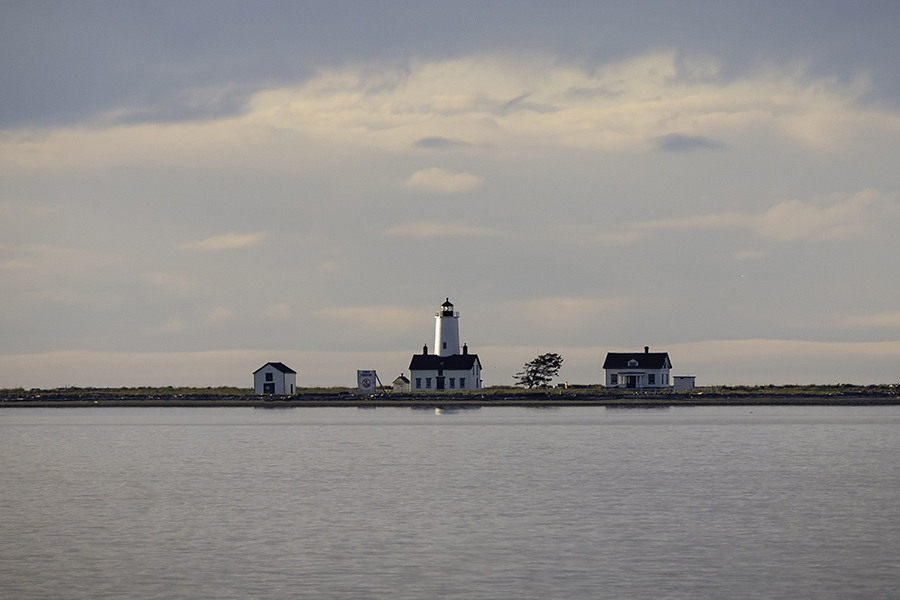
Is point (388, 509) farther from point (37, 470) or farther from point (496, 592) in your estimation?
point (37, 470)

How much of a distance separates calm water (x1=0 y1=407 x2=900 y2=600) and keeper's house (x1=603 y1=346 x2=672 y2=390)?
62437 mm

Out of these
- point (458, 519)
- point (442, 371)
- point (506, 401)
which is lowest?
point (458, 519)

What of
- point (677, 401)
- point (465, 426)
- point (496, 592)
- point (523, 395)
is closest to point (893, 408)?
point (677, 401)

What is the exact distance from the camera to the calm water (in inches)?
910

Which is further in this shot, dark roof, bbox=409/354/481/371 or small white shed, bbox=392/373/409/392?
small white shed, bbox=392/373/409/392

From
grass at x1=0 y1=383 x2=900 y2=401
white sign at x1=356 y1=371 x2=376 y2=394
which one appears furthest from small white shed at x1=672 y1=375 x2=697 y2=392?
white sign at x1=356 y1=371 x2=376 y2=394

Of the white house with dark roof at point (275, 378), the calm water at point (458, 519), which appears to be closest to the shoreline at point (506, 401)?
the white house with dark roof at point (275, 378)

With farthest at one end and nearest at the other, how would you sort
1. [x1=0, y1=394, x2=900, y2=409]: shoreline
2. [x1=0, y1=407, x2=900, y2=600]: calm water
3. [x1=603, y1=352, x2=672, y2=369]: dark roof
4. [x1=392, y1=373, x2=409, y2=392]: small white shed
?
[x1=392, y1=373, x2=409, y2=392]: small white shed, [x1=603, y1=352, x2=672, y2=369]: dark roof, [x1=0, y1=394, x2=900, y2=409]: shoreline, [x1=0, y1=407, x2=900, y2=600]: calm water

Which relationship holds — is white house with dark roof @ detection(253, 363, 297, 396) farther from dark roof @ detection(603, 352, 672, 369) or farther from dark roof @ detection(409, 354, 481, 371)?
dark roof @ detection(603, 352, 672, 369)

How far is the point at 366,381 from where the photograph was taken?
136375mm

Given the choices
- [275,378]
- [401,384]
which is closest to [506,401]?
[401,384]

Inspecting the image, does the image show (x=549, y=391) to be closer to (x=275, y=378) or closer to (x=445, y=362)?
(x=445, y=362)

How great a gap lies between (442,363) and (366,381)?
11.2 meters

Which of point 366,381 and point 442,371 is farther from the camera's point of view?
point 366,381
